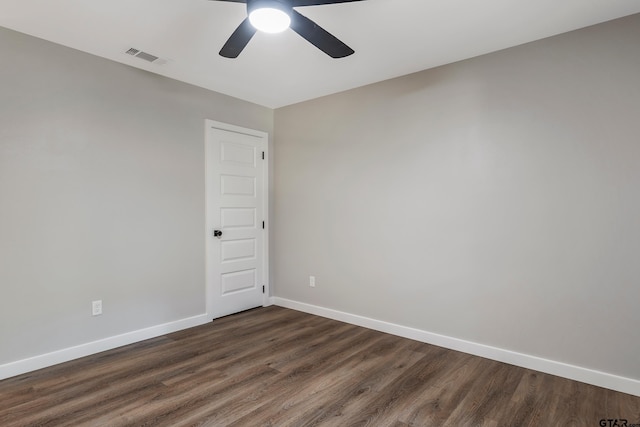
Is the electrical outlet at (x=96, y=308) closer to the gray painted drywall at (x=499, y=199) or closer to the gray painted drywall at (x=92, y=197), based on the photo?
the gray painted drywall at (x=92, y=197)

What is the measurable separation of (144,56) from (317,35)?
71.8 inches

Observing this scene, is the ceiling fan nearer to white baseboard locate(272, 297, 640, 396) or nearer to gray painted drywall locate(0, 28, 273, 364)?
gray painted drywall locate(0, 28, 273, 364)

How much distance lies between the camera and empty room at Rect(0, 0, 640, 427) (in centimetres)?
228

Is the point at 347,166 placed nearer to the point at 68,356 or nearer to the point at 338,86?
the point at 338,86

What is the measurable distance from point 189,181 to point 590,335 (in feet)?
12.4

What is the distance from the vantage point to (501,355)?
284cm

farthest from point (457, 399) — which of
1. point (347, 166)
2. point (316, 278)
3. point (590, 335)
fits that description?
point (347, 166)

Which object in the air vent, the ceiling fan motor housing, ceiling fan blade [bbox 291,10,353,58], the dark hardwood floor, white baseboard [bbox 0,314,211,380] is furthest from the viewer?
the air vent

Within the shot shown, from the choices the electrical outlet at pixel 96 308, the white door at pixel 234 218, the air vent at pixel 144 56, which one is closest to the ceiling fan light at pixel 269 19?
the air vent at pixel 144 56

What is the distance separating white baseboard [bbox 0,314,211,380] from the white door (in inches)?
14.0

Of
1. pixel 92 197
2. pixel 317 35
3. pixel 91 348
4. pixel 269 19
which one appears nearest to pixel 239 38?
pixel 269 19

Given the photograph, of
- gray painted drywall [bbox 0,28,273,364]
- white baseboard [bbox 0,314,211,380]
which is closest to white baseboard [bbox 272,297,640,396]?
white baseboard [bbox 0,314,211,380]

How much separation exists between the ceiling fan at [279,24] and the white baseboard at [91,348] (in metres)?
2.66

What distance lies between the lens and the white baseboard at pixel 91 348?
2561 millimetres
